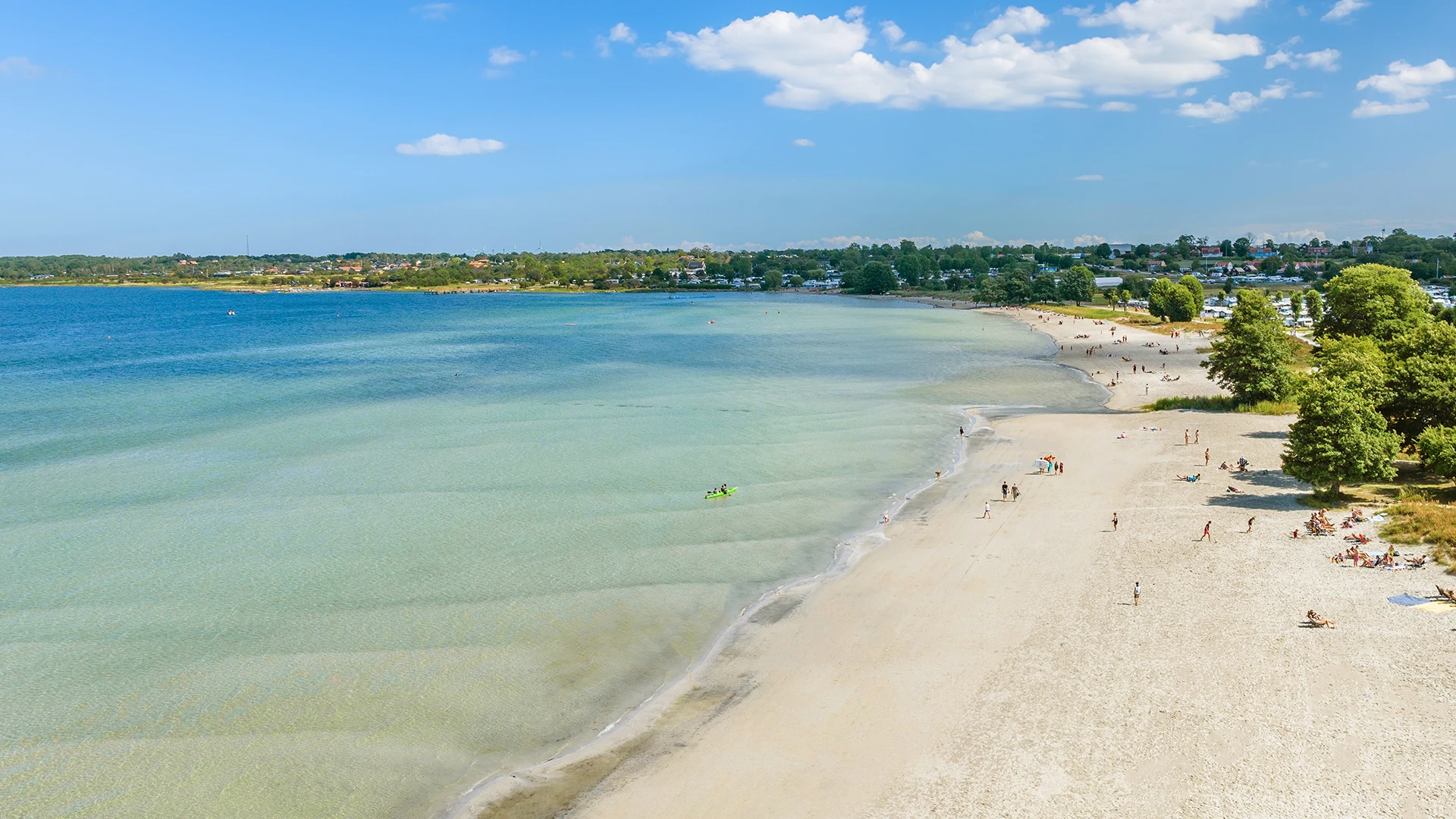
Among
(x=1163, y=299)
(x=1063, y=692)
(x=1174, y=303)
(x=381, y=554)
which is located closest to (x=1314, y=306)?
(x=1174, y=303)

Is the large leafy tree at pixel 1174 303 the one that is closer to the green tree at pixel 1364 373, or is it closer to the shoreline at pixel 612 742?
the green tree at pixel 1364 373

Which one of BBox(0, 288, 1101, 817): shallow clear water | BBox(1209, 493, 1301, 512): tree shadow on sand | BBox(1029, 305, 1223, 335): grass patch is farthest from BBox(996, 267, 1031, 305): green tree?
BBox(1209, 493, 1301, 512): tree shadow on sand

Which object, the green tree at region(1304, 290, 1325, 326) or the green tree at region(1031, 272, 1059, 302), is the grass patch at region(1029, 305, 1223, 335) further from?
Result: the green tree at region(1304, 290, 1325, 326)

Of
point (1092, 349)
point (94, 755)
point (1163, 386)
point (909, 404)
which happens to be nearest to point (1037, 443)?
point (909, 404)

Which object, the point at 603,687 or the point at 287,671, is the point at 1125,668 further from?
the point at 287,671

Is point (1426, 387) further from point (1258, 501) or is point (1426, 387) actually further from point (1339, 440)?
point (1258, 501)

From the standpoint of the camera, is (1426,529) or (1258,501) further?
(1258,501)
